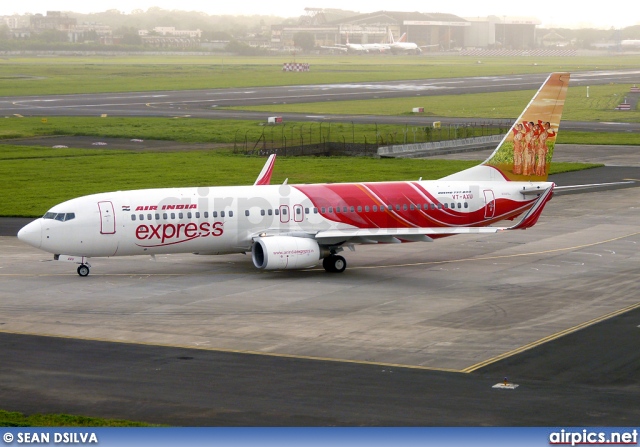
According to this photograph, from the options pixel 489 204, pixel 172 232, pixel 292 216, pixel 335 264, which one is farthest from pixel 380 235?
pixel 172 232

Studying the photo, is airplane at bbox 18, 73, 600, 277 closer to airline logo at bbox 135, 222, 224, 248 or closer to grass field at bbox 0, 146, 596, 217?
airline logo at bbox 135, 222, 224, 248

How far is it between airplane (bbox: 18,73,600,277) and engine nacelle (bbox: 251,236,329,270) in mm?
51

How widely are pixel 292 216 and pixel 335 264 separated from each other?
3.45m

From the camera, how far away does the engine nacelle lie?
51.0 meters

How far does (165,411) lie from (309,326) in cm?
1234

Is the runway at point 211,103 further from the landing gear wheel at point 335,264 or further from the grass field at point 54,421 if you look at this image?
the grass field at point 54,421

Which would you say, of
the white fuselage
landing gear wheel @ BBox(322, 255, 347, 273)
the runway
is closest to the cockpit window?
the white fuselage

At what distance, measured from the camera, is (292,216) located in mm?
53594

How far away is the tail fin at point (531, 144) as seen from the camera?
192 ft

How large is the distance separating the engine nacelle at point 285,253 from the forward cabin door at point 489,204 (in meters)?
10.5

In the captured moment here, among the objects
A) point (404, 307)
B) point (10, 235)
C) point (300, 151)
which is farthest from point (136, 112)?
point (404, 307)

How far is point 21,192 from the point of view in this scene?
263 feet

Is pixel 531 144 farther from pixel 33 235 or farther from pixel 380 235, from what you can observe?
pixel 33 235

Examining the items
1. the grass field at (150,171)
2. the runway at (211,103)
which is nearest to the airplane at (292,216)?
the grass field at (150,171)
